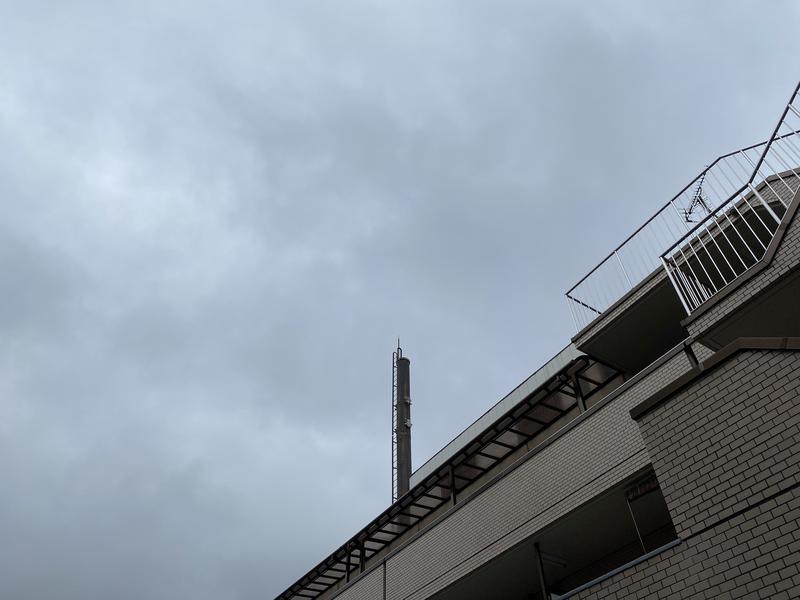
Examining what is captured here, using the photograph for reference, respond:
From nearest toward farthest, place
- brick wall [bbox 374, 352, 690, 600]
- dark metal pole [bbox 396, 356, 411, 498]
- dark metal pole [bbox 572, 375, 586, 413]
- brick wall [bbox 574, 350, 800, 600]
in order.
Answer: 1. brick wall [bbox 574, 350, 800, 600]
2. brick wall [bbox 374, 352, 690, 600]
3. dark metal pole [bbox 572, 375, 586, 413]
4. dark metal pole [bbox 396, 356, 411, 498]

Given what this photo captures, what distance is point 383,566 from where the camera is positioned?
17016 mm

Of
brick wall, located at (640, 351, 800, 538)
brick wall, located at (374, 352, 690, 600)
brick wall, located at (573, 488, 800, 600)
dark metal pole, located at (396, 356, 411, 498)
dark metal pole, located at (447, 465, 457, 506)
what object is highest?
dark metal pole, located at (396, 356, 411, 498)

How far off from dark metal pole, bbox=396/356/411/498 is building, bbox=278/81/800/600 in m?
11.8

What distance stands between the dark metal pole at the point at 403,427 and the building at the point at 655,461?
1185cm

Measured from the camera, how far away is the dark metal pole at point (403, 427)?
109 ft

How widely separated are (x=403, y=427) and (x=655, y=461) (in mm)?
29564

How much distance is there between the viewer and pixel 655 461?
7.28 m

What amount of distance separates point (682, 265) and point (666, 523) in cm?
495

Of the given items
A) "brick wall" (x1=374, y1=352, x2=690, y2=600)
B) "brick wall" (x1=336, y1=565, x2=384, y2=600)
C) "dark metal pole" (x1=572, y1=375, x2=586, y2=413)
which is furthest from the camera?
"brick wall" (x1=336, y1=565, x2=384, y2=600)

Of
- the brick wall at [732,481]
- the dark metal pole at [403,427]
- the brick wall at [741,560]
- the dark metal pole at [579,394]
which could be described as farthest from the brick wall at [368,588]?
the dark metal pole at [403,427]

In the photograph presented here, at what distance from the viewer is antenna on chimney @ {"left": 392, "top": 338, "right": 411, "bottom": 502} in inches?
1315

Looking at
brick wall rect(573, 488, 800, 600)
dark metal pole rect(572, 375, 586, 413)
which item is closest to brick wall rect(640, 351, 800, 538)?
brick wall rect(573, 488, 800, 600)

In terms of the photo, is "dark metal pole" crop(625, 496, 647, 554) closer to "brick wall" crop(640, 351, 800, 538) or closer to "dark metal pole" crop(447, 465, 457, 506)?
"brick wall" crop(640, 351, 800, 538)

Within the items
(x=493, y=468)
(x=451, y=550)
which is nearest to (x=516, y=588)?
(x=451, y=550)
